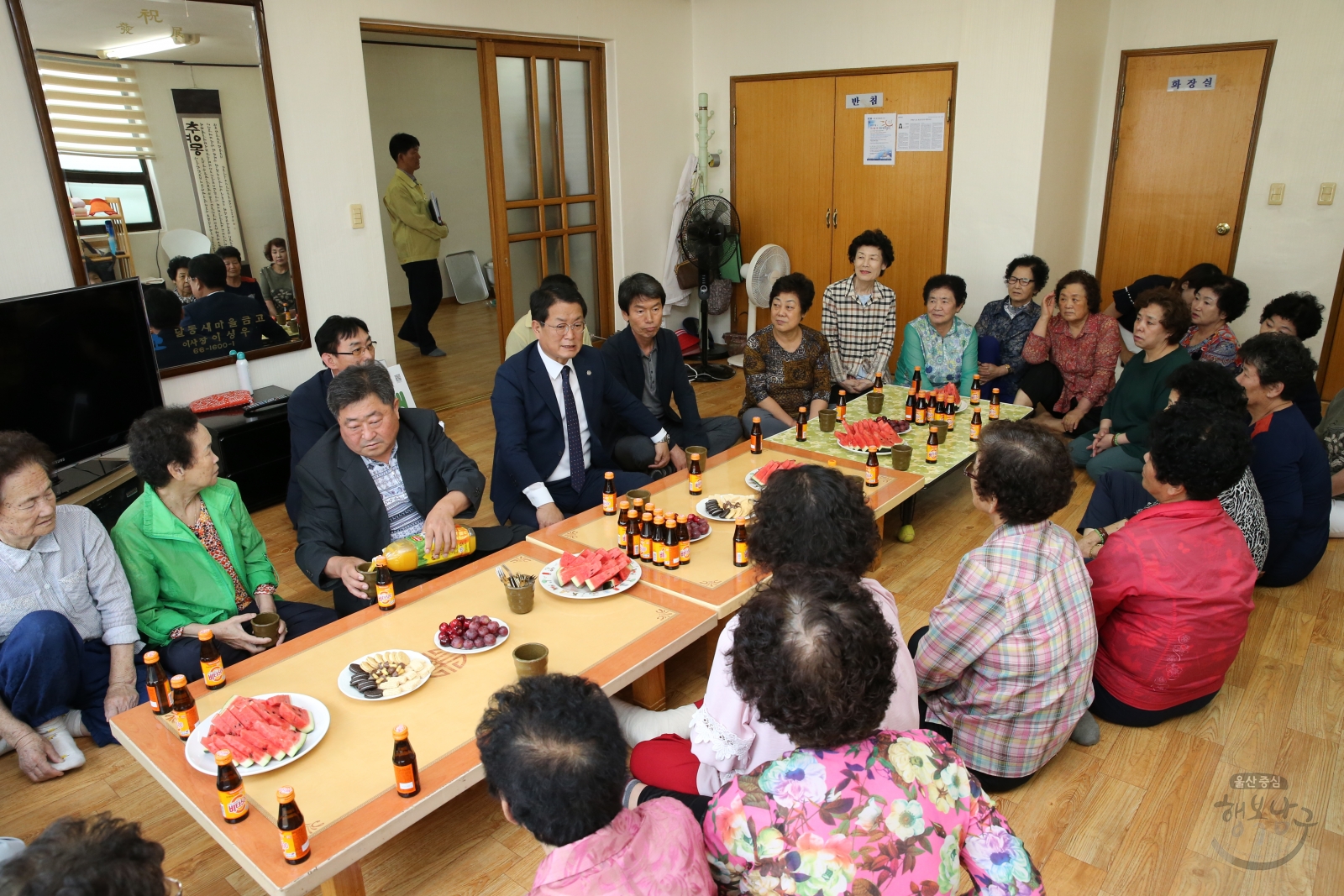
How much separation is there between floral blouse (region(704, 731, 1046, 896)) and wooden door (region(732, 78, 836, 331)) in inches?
210

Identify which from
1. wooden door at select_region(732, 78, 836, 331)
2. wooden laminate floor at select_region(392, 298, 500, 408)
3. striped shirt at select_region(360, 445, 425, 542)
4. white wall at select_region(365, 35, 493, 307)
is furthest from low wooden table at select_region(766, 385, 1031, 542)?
white wall at select_region(365, 35, 493, 307)

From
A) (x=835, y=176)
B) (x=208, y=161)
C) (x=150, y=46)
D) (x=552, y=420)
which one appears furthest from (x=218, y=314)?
(x=835, y=176)

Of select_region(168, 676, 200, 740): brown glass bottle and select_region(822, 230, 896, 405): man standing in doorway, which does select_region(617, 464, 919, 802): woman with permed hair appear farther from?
select_region(822, 230, 896, 405): man standing in doorway

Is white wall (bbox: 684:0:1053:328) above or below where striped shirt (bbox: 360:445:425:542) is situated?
above

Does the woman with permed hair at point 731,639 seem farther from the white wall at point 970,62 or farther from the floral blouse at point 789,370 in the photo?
the white wall at point 970,62

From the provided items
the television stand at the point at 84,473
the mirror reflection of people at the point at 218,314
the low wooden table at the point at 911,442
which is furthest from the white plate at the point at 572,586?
the mirror reflection of people at the point at 218,314

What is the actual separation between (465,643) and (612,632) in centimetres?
35

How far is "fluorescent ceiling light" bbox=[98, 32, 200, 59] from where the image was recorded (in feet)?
13.1

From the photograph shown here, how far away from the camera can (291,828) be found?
1500 mm

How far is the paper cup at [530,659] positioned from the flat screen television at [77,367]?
2694mm

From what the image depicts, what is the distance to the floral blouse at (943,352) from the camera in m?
4.72

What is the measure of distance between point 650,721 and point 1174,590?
140cm

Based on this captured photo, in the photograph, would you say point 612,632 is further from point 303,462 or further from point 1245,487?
point 1245,487

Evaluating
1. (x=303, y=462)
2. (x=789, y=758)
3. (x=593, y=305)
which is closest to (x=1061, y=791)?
(x=789, y=758)
